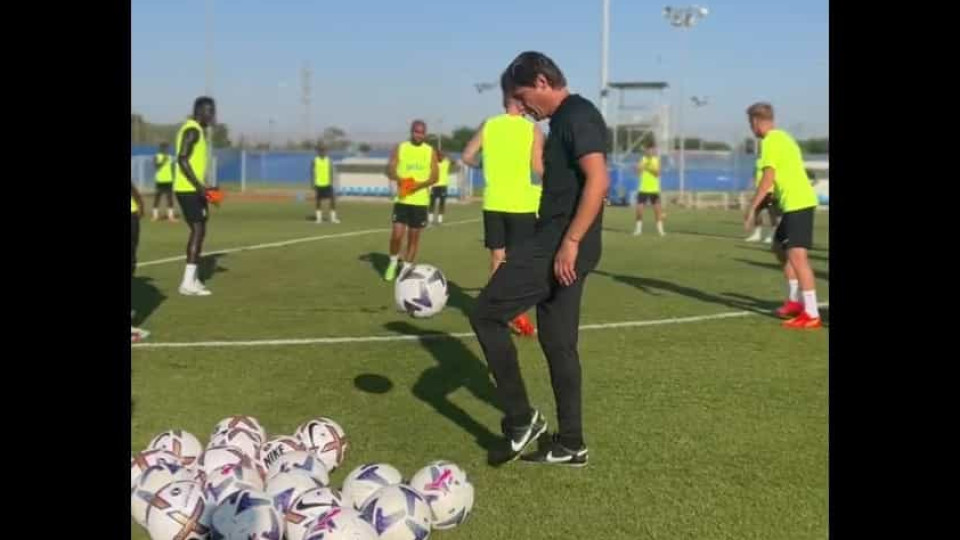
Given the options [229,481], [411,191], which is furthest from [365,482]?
[411,191]

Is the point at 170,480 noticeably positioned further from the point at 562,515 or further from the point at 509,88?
the point at 509,88

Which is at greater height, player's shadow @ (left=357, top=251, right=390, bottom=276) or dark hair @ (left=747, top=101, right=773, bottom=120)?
dark hair @ (left=747, top=101, right=773, bottom=120)

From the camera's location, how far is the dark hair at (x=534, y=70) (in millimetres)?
5387

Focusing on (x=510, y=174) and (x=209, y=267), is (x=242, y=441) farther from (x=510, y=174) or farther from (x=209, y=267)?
(x=209, y=267)

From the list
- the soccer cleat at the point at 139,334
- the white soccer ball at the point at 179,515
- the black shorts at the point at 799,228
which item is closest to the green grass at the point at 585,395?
the soccer cleat at the point at 139,334

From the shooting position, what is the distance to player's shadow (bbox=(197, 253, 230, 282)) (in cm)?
1426

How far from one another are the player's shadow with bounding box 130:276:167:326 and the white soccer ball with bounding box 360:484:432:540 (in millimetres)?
6346

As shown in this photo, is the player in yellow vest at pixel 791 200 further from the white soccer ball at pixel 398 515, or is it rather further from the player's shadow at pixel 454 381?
the white soccer ball at pixel 398 515

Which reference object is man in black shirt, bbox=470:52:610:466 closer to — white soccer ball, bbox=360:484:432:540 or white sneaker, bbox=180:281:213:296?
white soccer ball, bbox=360:484:432:540

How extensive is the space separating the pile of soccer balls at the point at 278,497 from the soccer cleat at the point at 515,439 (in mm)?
801

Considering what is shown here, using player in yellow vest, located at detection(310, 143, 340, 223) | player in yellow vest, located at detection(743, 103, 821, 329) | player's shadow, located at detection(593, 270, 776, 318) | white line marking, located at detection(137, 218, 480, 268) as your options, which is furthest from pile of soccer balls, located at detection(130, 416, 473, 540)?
player in yellow vest, located at detection(310, 143, 340, 223)
